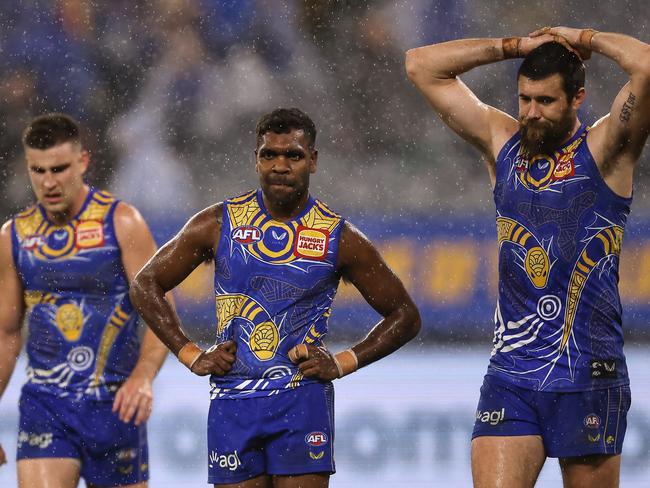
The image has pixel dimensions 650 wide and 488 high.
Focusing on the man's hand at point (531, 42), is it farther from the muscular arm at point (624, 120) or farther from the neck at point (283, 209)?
the neck at point (283, 209)

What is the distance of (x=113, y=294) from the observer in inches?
213

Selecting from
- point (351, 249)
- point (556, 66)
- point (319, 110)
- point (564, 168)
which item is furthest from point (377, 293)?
point (319, 110)

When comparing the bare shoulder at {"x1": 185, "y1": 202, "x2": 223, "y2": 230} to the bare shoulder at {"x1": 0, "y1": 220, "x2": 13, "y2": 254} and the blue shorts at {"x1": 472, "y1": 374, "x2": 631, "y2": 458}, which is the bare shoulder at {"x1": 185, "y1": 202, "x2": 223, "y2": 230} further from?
the bare shoulder at {"x1": 0, "y1": 220, "x2": 13, "y2": 254}

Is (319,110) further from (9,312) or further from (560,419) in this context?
(560,419)

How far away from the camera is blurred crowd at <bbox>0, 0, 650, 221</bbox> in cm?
1112

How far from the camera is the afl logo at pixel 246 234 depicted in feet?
14.6

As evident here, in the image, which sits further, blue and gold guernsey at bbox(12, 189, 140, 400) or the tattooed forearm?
blue and gold guernsey at bbox(12, 189, 140, 400)

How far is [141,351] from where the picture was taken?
5.45 m

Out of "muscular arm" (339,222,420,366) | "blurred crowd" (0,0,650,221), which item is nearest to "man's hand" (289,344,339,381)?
"muscular arm" (339,222,420,366)

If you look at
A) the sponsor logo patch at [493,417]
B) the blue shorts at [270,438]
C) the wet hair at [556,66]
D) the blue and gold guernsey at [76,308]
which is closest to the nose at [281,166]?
the blue shorts at [270,438]

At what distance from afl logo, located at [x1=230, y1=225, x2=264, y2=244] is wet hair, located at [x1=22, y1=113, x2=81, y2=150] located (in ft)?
4.90

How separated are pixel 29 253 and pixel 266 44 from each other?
661 centimetres

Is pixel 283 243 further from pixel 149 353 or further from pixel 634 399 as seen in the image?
pixel 634 399

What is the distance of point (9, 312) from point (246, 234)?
1493 mm
